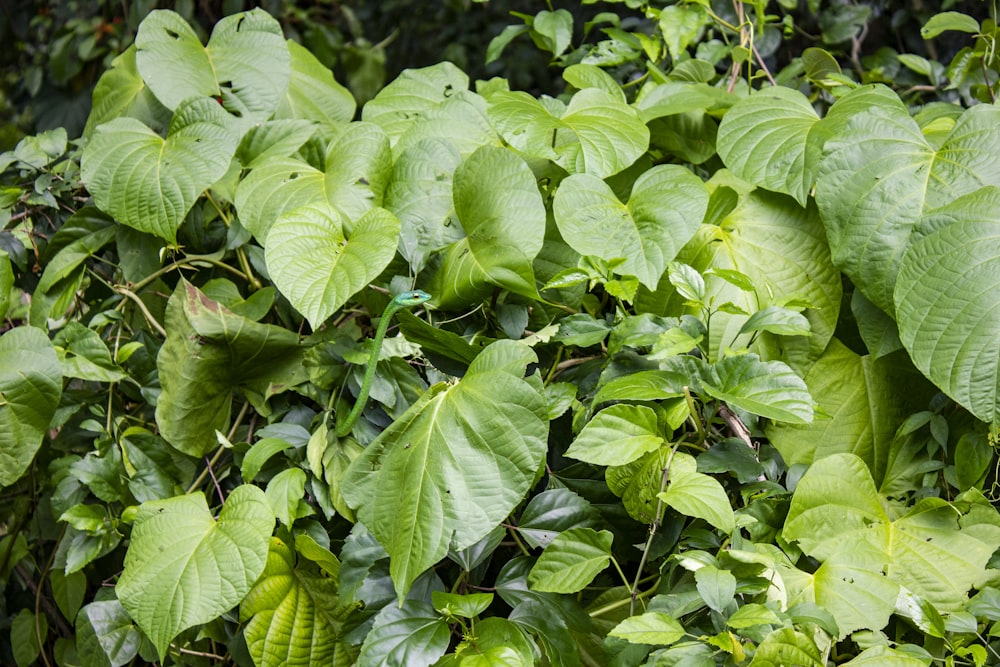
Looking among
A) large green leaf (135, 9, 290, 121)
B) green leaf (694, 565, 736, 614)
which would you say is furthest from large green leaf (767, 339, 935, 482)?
large green leaf (135, 9, 290, 121)

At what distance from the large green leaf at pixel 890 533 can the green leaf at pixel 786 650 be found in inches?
4.9

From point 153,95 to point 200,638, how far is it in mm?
783

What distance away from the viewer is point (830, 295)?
892 mm

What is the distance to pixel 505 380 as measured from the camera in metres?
0.74

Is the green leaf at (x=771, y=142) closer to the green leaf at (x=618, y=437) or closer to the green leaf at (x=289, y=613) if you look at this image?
the green leaf at (x=618, y=437)

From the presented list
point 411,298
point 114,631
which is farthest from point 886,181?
point 114,631

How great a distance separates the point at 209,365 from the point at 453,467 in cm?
40

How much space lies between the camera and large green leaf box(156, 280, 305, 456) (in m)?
0.97

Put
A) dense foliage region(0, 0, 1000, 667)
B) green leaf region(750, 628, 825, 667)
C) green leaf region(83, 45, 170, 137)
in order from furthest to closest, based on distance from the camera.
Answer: green leaf region(83, 45, 170, 137) → dense foliage region(0, 0, 1000, 667) → green leaf region(750, 628, 825, 667)

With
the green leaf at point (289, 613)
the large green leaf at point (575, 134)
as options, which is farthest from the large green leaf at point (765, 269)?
the green leaf at point (289, 613)

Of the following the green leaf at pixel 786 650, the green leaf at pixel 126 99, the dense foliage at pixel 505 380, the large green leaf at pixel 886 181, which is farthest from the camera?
the green leaf at pixel 126 99

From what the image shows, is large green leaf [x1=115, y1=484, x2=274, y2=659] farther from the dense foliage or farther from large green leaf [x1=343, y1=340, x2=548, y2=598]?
large green leaf [x1=343, y1=340, x2=548, y2=598]

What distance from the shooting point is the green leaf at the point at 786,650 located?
0.63 m

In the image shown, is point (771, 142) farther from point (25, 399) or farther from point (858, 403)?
point (25, 399)
